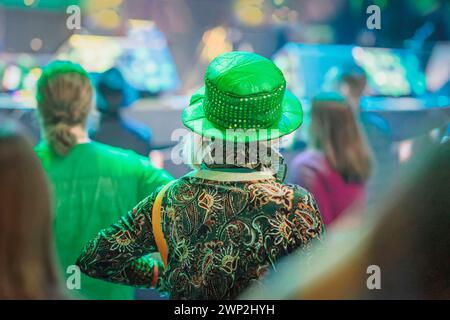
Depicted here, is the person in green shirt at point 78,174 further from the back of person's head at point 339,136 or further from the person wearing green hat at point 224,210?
the back of person's head at point 339,136

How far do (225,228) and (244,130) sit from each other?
0.25m

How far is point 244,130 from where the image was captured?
4.55 feet

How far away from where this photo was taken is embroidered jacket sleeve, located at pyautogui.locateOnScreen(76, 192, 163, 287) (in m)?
1.33

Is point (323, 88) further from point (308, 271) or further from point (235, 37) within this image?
point (308, 271)

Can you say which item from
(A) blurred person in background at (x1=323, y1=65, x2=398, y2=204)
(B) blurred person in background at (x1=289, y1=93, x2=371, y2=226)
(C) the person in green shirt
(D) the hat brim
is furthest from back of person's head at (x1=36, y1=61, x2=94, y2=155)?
(A) blurred person in background at (x1=323, y1=65, x2=398, y2=204)

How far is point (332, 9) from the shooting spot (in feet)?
12.7

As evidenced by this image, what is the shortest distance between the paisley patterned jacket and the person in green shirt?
2.48ft

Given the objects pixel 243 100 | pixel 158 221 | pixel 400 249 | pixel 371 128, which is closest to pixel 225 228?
pixel 158 221

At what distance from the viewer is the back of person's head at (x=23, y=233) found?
0.86 meters

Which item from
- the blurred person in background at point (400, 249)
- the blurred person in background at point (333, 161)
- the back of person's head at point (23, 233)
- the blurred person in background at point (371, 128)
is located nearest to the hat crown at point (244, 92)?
the back of person's head at point (23, 233)

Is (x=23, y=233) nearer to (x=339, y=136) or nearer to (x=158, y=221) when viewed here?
(x=158, y=221)

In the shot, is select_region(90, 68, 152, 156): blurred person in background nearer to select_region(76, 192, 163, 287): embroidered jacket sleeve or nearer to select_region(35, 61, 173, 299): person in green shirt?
select_region(35, 61, 173, 299): person in green shirt

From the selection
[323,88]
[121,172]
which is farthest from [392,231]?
[323,88]

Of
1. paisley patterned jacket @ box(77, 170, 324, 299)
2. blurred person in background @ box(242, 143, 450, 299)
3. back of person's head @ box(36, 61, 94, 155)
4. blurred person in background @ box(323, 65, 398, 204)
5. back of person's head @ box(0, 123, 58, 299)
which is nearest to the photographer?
blurred person in background @ box(242, 143, 450, 299)
